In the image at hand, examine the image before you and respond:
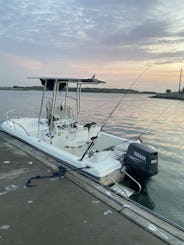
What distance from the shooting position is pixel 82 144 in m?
6.20

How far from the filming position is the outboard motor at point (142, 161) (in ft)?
14.5

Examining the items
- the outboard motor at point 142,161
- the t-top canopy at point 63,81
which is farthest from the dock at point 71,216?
the t-top canopy at point 63,81

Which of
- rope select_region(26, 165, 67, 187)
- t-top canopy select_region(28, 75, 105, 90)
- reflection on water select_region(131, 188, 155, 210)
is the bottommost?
reflection on water select_region(131, 188, 155, 210)

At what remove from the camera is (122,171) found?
15.5 feet

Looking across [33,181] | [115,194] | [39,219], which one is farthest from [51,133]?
[39,219]

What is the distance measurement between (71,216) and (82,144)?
3.35 meters

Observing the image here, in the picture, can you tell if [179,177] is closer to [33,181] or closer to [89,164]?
[89,164]

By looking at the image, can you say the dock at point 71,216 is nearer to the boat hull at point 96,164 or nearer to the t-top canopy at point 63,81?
the boat hull at point 96,164

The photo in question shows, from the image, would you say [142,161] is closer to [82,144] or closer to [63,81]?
[82,144]

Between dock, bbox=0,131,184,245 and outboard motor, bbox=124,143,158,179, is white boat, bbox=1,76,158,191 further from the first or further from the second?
dock, bbox=0,131,184,245

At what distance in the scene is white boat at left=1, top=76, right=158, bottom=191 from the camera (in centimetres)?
448

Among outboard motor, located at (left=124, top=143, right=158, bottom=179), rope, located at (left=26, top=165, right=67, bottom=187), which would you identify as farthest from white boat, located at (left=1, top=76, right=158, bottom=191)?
rope, located at (left=26, top=165, right=67, bottom=187)

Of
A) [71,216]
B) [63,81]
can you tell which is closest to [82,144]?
[63,81]

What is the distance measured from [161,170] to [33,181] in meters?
4.49
